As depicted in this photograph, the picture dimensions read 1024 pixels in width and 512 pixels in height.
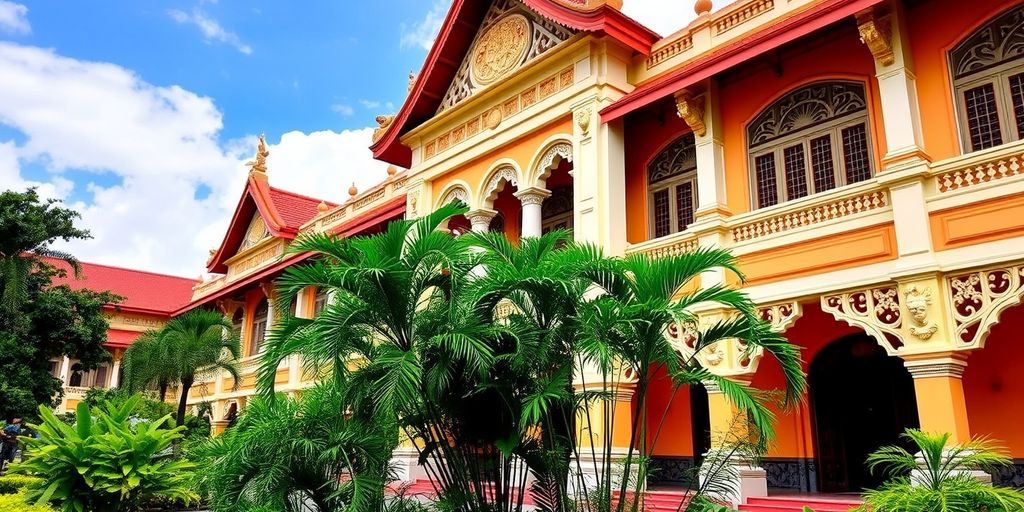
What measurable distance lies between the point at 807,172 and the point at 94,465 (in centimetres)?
936

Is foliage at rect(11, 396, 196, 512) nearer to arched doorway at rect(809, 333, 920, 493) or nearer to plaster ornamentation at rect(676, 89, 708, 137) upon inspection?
plaster ornamentation at rect(676, 89, 708, 137)

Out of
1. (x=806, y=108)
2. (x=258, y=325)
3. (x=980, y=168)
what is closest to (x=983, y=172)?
(x=980, y=168)

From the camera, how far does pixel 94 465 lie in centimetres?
847

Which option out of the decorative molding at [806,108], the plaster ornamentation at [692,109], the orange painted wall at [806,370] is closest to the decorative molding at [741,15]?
the plaster ornamentation at [692,109]

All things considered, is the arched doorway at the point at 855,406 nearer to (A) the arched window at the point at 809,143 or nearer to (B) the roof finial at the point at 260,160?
(A) the arched window at the point at 809,143

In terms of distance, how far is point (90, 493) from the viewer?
339 inches

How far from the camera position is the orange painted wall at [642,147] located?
39.9 ft

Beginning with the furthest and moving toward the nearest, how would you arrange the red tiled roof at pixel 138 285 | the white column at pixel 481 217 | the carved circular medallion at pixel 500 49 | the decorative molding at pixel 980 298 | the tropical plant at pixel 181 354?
the red tiled roof at pixel 138 285 → the tropical plant at pixel 181 354 → the white column at pixel 481 217 → the carved circular medallion at pixel 500 49 → the decorative molding at pixel 980 298

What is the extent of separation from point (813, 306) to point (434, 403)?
20.8 feet

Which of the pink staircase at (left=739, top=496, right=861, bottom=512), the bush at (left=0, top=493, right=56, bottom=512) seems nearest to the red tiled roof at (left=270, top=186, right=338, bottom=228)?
the bush at (left=0, top=493, right=56, bottom=512)

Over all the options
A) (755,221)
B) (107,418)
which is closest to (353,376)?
(107,418)

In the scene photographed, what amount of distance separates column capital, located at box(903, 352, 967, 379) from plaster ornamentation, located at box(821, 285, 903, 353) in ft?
1.06

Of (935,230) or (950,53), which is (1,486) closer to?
(935,230)

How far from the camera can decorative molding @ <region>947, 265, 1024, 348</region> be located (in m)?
7.55
